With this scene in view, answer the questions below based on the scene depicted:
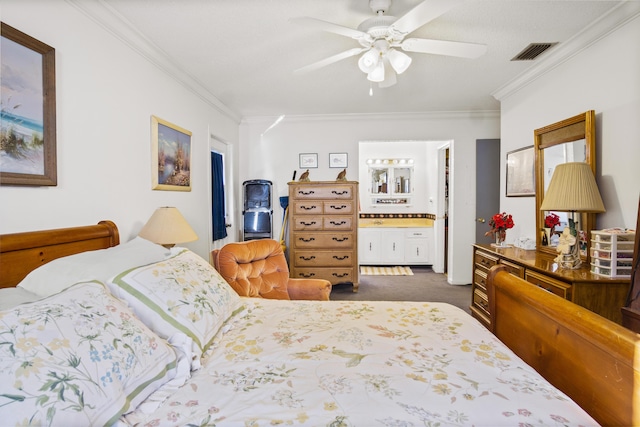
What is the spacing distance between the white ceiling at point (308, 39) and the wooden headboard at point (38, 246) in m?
1.31

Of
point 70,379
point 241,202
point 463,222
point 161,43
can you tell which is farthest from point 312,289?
point 463,222

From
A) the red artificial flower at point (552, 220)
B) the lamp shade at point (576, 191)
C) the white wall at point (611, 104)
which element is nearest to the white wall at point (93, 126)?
the lamp shade at point (576, 191)

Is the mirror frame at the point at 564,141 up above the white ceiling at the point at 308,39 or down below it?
below

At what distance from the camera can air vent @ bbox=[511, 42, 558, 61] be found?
2586 mm

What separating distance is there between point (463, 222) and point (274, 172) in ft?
9.56

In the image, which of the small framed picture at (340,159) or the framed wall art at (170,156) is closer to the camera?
the framed wall art at (170,156)

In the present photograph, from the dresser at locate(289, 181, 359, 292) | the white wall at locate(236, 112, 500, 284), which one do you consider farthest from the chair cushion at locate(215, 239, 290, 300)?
the white wall at locate(236, 112, 500, 284)

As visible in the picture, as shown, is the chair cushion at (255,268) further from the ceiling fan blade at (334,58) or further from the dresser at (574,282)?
the dresser at (574,282)

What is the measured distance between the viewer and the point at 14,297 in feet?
3.54

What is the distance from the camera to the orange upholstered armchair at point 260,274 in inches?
94.1

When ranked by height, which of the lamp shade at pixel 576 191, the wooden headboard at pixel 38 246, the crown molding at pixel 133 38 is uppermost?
the crown molding at pixel 133 38

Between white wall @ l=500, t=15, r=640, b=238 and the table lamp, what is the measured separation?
13 centimetres

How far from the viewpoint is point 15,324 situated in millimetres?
805

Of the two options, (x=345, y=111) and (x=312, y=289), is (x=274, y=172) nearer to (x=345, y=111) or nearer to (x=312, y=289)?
(x=345, y=111)
